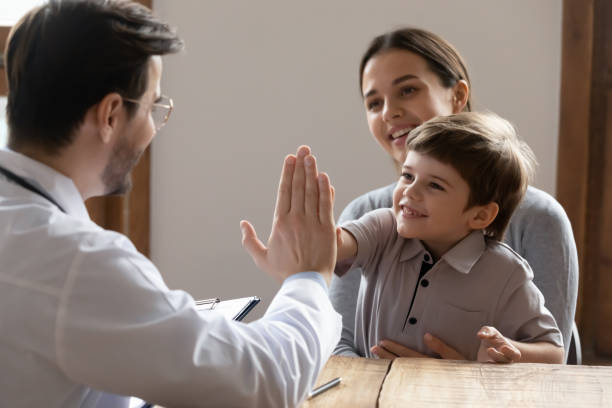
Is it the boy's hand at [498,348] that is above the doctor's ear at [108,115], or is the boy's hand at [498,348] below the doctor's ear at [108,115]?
below

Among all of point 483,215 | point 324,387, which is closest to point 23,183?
point 324,387

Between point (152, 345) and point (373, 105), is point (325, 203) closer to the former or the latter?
point (152, 345)

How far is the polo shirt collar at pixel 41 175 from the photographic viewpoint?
0.92m

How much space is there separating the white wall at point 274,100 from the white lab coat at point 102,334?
7.16ft

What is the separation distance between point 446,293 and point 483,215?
0.19 m

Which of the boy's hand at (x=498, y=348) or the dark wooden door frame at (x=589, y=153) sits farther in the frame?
the dark wooden door frame at (x=589, y=153)

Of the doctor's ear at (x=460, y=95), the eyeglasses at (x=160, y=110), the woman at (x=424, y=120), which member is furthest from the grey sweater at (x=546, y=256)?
the eyeglasses at (x=160, y=110)

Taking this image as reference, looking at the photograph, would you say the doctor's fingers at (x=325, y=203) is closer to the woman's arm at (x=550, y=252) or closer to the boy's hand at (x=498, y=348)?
the boy's hand at (x=498, y=348)

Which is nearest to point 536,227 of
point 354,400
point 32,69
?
point 354,400

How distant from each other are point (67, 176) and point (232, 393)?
0.37 m

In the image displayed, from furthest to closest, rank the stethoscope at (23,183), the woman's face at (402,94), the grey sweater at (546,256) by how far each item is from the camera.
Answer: the woman's face at (402,94), the grey sweater at (546,256), the stethoscope at (23,183)

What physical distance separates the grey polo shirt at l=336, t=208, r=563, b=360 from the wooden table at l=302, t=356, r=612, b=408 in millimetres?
177

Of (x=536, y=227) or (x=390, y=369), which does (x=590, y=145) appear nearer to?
(x=536, y=227)

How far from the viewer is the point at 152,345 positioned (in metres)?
0.79
